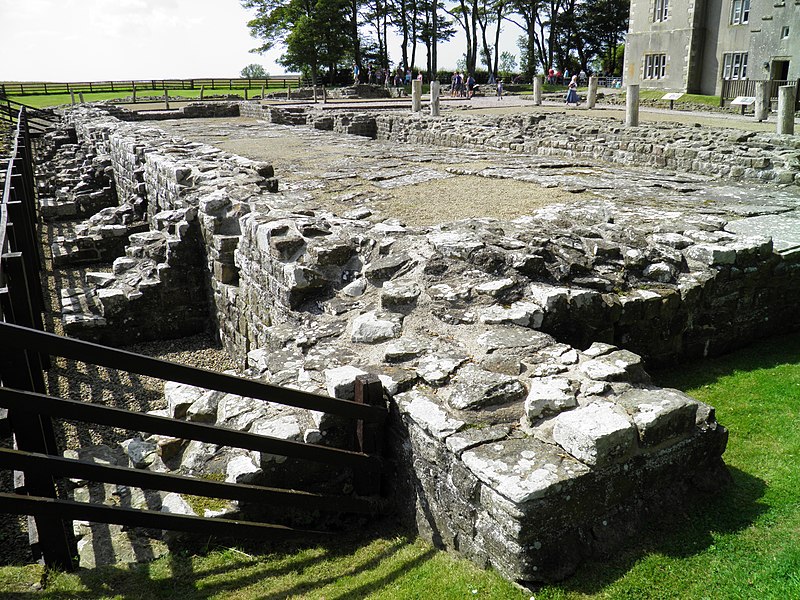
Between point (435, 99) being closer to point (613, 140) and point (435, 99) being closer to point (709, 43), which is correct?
point (613, 140)

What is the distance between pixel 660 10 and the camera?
35094 millimetres

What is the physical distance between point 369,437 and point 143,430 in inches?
49.1

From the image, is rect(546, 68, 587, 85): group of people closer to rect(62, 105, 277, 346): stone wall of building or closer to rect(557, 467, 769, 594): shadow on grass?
rect(62, 105, 277, 346): stone wall of building

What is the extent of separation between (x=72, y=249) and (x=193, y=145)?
3691 mm

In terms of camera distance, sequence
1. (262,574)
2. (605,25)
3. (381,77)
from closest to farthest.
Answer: (262,574), (381,77), (605,25)

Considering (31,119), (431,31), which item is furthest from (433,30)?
(31,119)

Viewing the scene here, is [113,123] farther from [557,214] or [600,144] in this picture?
[557,214]

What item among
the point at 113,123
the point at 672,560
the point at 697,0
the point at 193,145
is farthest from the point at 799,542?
the point at 697,0

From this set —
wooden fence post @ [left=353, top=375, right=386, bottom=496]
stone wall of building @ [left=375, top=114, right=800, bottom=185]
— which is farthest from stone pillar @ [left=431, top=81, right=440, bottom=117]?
wooden fence post @ [left=353, top=375, right=386, bottom=496]

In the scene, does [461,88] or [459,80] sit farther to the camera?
[459,80]

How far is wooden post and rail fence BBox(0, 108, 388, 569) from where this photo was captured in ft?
9.46

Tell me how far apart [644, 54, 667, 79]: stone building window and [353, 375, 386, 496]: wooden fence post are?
1444 inches

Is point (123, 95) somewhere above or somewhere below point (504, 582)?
above

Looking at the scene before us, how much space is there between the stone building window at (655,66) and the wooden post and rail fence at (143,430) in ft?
121
